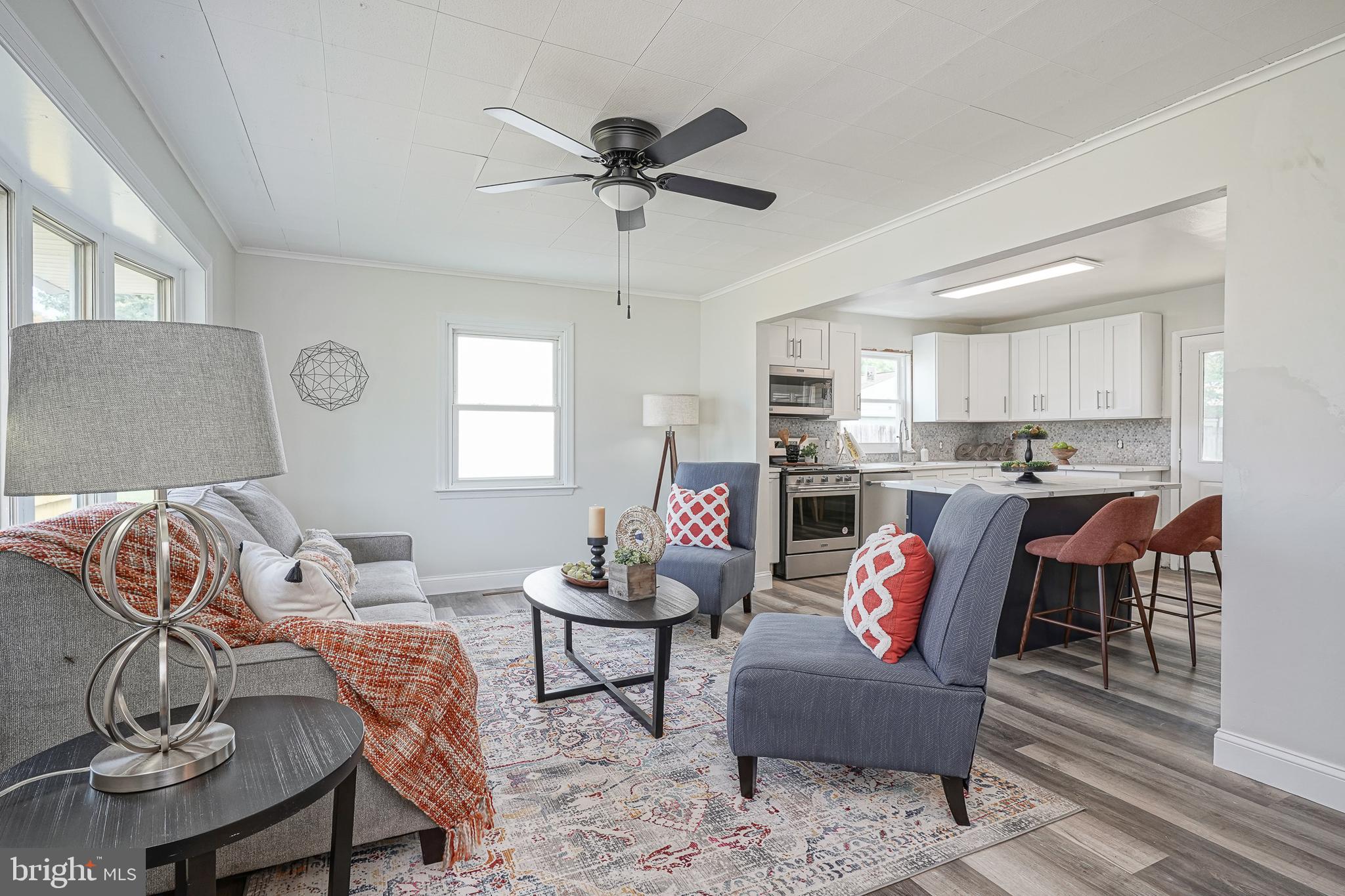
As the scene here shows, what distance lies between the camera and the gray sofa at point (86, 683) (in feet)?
4.66

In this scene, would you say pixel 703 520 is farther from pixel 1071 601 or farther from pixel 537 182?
pixel 537 182

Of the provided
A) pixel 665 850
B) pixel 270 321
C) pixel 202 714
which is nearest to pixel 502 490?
pixel 270 321

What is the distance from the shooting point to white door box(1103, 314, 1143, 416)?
18.7 feet

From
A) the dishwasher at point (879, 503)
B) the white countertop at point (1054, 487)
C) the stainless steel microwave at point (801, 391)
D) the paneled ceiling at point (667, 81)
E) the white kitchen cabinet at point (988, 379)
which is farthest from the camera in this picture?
the white kitchen cabinet at point (988, 379)

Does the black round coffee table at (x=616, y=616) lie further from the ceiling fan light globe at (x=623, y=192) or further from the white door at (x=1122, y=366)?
the white door at (x=1122, y=366)

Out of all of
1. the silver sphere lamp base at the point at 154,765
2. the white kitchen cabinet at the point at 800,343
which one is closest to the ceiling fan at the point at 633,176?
the silver sphere lamp base at the point at 154,765

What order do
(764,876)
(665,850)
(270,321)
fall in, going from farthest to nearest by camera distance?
1. (270,321)
2. (665,850)
3. (764,876)

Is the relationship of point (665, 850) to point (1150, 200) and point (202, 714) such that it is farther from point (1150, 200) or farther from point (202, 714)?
point (1150, 200)

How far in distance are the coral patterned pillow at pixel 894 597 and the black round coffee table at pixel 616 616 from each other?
2.32 feet

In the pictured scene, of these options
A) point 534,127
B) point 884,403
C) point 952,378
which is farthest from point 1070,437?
point 534,127

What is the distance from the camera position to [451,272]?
16.3ft

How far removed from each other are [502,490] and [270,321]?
192 centimetres

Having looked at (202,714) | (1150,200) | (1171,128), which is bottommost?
(202,714)

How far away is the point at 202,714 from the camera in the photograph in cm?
123
